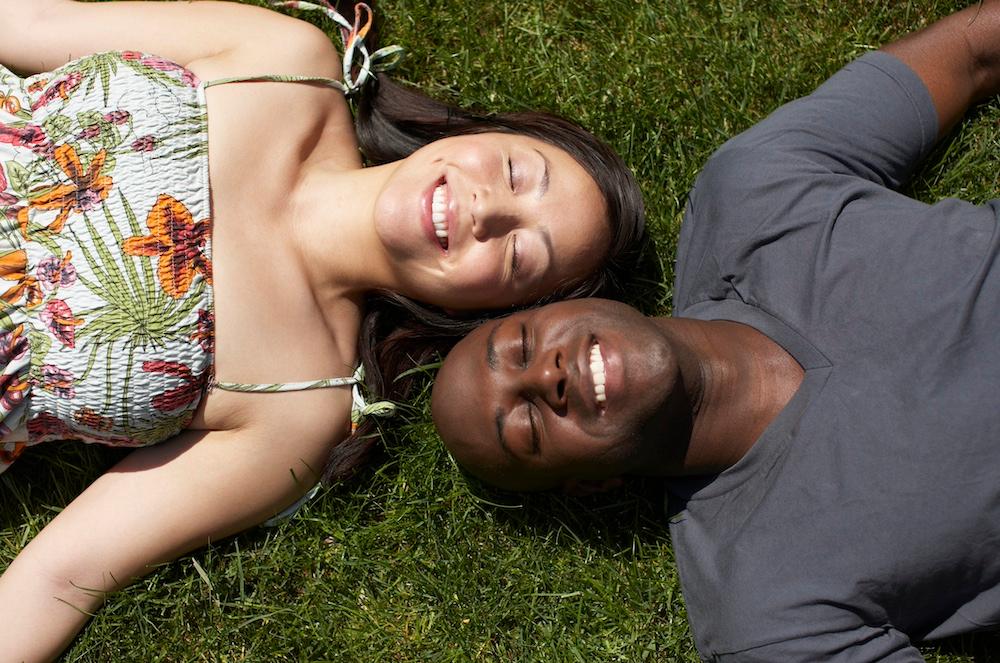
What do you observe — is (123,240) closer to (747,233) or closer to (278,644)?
(278,644)

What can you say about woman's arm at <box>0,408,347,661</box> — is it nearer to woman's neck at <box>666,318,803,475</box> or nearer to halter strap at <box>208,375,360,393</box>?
halter strap at <box>208,375,360,393</box>

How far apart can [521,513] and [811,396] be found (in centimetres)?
141

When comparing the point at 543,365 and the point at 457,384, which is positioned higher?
the point at 543,365

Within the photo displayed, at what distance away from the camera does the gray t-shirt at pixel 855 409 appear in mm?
3016

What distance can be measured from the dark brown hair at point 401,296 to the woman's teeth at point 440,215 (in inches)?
20.9

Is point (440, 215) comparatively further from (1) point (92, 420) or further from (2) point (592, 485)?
(1) point (92, 420)

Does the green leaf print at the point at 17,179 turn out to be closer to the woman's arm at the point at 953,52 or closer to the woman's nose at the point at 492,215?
the woman's nose at the point at 492,215

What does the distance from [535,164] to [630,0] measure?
52.8 inches

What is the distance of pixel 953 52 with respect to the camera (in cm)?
357

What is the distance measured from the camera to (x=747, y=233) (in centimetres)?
346

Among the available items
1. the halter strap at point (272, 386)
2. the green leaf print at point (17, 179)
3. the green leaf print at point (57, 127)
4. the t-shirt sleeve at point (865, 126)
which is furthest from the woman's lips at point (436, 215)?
the green leaf print at point (17, 179)

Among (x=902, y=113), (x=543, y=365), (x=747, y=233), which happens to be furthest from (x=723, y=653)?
(x=902, y=113)

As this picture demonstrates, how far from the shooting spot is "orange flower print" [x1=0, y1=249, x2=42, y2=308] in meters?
3.27

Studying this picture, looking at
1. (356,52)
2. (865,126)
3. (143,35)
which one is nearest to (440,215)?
(356,52)
